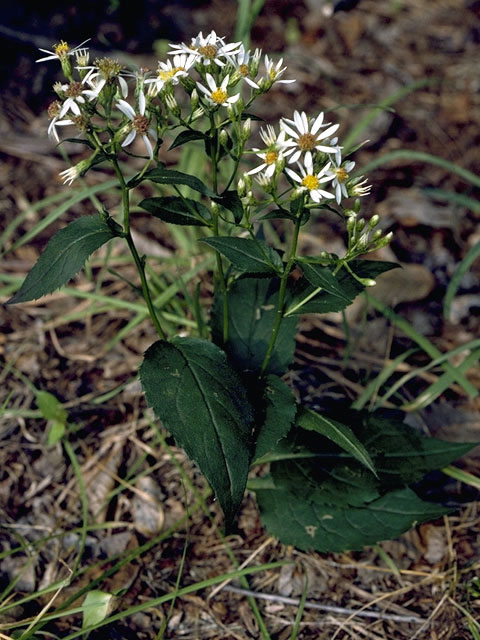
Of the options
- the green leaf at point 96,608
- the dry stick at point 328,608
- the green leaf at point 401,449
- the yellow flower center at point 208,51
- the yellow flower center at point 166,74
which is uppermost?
the yellow flower center at point 208,51

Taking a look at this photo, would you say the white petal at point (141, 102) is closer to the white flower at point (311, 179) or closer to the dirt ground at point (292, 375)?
the white flower at point (311, 179)

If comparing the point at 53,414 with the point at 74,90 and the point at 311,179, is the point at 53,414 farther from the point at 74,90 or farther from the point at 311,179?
the point at 311,179

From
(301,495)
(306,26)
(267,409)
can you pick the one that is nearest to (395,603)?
(301,495)

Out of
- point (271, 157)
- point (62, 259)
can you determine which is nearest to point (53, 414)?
point (62, 259)

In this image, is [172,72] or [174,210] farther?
[174,210]

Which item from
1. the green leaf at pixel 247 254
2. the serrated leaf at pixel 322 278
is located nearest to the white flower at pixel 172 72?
the green leaf at pixel 247 254

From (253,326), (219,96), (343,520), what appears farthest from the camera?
(253,326)
